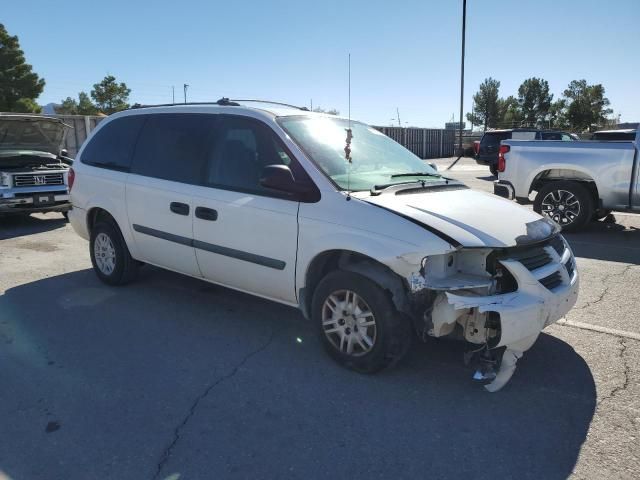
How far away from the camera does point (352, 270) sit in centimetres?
340

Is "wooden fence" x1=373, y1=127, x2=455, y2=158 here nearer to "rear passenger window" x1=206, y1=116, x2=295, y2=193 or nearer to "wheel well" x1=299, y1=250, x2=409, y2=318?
"rear passenger window" x1=206, y1=116, x2=295, y2=193

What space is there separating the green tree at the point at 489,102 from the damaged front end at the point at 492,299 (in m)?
61.6

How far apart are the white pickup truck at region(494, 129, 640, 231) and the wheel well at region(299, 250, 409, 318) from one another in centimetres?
513

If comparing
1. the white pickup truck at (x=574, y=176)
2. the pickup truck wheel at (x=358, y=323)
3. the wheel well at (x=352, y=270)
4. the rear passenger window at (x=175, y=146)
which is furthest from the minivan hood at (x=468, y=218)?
the white pickup truck at (x=574, y=176)

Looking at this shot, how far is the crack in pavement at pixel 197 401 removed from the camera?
2629 millimetres

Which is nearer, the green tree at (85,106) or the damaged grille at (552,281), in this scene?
the damaged grille at (552,281)

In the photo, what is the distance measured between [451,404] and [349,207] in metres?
1.42

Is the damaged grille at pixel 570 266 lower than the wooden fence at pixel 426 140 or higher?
lower

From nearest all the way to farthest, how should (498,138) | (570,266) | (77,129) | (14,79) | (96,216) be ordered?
(570,266) < (96,216) < (77,129) < (498,138) < (14,79)

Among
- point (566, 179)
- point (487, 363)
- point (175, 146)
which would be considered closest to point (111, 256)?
point (175, 146)

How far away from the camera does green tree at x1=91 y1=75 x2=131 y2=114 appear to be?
50469 mm

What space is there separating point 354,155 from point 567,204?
19.2ft

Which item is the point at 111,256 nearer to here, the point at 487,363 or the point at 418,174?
the point at 418,174

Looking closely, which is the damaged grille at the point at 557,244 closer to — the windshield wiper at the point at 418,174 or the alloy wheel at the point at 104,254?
the windshield wiper at the point at 418,174
